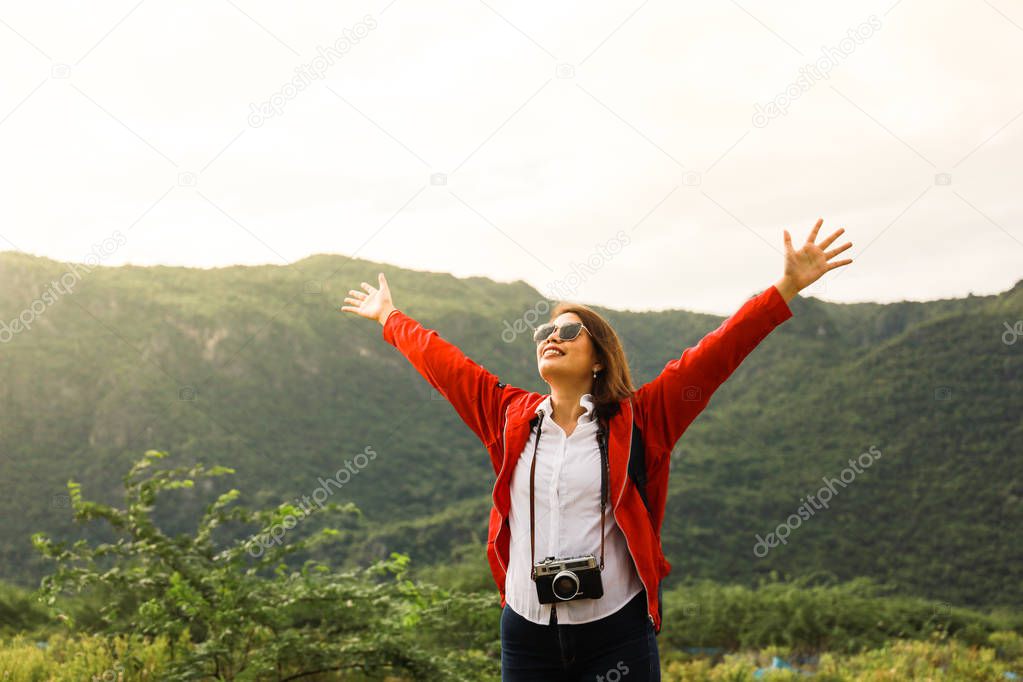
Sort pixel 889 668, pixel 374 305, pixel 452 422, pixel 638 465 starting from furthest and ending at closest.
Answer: pixel 452 422 → pixel 889 668 → pixel 374 305 → pixel 638 465

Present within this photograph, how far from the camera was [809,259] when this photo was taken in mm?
2230

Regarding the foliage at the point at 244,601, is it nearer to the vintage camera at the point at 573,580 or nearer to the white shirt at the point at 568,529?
the white shirt at the point at 568,529

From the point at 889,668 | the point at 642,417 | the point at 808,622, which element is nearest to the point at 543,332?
the point at 642,417

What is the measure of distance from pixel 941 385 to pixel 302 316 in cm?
1944

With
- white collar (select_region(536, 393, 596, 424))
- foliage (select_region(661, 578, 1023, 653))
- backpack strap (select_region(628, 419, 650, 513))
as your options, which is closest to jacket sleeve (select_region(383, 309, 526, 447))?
white collar (select_region(536, 393, 596, 424))

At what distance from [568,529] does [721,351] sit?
0.59 m

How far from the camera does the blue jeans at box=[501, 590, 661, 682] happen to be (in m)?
2.08

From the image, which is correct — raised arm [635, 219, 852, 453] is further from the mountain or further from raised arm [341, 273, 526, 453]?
the mountain

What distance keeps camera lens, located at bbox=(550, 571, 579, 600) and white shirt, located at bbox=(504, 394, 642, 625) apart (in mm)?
55

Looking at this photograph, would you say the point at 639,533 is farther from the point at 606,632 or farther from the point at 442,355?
the point at 442,355

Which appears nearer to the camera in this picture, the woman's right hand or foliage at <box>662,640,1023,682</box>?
the woman's right hand

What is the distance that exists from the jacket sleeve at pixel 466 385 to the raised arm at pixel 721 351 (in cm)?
41

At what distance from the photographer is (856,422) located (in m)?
21.9

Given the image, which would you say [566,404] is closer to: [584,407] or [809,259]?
[584,407]
